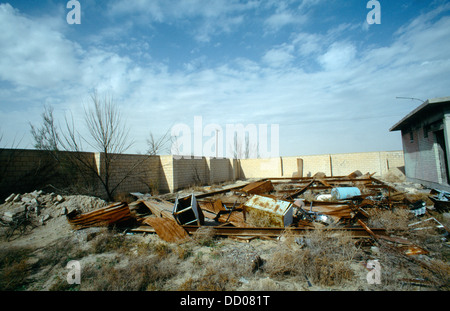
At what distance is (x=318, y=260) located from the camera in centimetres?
329

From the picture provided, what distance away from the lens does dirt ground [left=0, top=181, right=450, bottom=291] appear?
294 centimetres

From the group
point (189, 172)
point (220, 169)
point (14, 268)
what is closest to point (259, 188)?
point (189, 172)

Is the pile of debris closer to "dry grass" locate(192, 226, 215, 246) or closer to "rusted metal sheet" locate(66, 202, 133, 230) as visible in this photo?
"rusted metal sheet" locate(66, 202, 133, 230)

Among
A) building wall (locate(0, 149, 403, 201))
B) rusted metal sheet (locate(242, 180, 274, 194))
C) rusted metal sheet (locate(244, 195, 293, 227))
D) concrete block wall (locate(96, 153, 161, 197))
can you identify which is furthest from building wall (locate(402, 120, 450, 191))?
concrete block wall (locate(96, 153, 161, 197))

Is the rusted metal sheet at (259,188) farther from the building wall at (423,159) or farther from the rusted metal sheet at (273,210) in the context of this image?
the building wall at (423,159)

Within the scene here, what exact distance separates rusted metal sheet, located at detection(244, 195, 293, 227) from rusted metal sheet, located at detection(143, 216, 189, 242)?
178 cm

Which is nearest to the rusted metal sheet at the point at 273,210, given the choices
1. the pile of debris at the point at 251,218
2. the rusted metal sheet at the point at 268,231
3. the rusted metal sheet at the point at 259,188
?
the pile of debris at the point at 251,218

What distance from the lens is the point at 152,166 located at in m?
13.6

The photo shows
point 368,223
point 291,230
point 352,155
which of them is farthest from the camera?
point 352,155

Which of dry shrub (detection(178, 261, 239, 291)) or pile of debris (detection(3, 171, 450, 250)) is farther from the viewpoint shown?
pile of debris (detection(3, 171, 450, 250))

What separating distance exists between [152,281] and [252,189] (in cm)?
695

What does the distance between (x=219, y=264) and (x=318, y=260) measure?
159 centimetres
